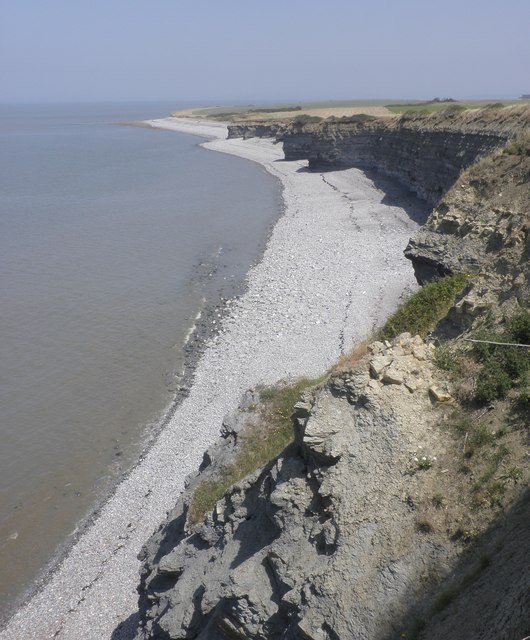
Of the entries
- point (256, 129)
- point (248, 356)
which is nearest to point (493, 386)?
point (248, 356)

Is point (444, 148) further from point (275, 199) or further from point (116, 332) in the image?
point (116, 332)

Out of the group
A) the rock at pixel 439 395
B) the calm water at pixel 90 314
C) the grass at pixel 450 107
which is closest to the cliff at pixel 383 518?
the rock at pixel 439 395

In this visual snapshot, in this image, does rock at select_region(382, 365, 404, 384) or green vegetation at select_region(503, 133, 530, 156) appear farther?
green vegetation at select_region(503, 133, 530, 156)

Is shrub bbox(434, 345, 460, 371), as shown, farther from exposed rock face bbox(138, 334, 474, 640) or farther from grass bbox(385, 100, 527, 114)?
grass bbox(385, 100, 527, 114)

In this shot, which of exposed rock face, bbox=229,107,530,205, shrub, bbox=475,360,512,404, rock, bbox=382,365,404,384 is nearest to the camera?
shrub, bbox=475,360,512,404

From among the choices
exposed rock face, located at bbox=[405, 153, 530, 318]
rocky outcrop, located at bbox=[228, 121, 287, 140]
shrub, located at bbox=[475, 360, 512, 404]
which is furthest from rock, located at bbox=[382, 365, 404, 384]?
rocky outcrop, located at bbox=[228, 121, 287, 140]

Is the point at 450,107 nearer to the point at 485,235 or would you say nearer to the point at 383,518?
the point at 485,235

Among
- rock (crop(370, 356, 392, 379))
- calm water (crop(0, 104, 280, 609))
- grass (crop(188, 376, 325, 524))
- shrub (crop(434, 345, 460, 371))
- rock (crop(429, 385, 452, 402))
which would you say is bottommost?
calm water (crop(0, 104, 280, 609))
